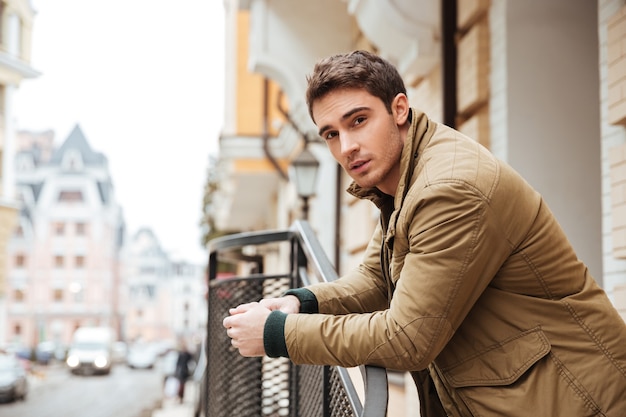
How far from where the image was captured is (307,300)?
2.43m

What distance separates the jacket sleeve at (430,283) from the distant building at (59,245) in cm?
9102

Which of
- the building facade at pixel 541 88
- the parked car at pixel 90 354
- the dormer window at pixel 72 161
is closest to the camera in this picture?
the building facade at pixel 541 88

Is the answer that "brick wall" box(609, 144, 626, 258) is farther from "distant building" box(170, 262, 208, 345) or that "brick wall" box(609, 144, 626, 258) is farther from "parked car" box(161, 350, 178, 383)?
"distant building" box(170, 262, 208, 345)

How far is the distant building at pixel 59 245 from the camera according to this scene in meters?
90.6

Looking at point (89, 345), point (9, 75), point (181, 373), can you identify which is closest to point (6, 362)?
point (181, 373)

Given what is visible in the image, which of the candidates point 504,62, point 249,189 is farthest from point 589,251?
point 249,189

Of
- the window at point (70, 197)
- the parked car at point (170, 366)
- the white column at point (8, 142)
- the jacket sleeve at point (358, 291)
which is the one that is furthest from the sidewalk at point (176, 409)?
the window at point (70, 197)

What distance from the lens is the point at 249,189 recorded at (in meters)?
17.9

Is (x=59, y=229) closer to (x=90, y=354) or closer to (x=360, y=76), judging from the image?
(x=90, y=354)

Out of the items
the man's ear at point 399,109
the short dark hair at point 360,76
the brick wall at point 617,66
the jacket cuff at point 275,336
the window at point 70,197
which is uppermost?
the window at point 70,197

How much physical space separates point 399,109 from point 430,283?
0.50 m

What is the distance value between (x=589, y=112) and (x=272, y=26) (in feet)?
18.6

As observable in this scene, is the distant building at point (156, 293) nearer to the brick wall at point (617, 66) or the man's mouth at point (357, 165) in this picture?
the brick wall at point (617, 66)

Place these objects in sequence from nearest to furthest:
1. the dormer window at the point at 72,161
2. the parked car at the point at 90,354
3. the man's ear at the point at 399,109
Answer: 1. the man's ear at the point at 399,109
2. the parked car at the point at 90,354
3. the dormer window at the point at 72,161
